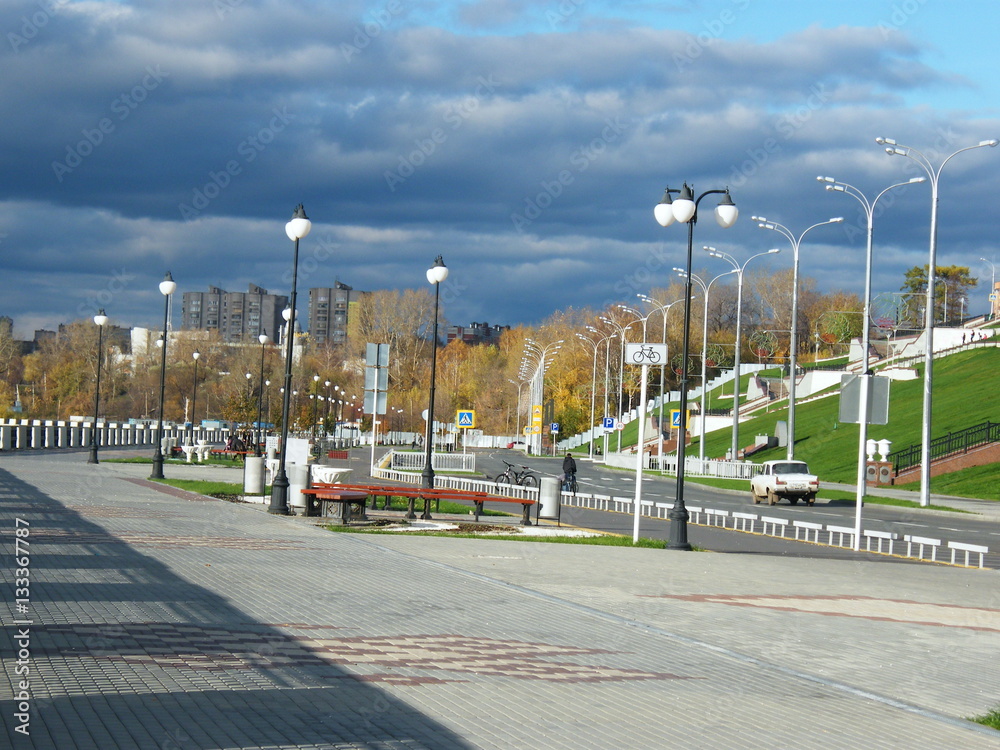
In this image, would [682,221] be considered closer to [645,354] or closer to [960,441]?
[645,354]

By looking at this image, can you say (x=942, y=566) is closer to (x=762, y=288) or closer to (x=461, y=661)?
(x=461, y=661)

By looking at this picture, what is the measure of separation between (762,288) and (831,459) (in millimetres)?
88117

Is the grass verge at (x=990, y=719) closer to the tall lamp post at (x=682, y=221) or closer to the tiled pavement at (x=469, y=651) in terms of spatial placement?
the tiled pavement at (x=469, y=651)

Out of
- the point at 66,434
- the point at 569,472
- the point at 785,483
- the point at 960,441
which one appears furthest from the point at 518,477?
the point at 66,434

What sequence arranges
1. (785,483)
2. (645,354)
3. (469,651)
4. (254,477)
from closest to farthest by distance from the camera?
1. (469,651)
2. (645,354)
3. (254,477)
4. (785,483)

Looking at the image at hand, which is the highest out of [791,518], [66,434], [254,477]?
[254,477]

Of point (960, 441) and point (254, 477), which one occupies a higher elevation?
point (960, 441)

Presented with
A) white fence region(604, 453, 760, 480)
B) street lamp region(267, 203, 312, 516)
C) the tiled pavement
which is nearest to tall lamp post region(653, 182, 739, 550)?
the tiled pavement

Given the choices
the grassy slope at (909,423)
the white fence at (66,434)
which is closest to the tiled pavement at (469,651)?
the grassy slope at (909,423)

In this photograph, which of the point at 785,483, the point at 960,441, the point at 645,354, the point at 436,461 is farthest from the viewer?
the point at 436,461

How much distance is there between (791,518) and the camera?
1270 inches

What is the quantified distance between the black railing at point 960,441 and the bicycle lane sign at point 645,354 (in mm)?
36287

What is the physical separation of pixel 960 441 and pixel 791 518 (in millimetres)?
25104

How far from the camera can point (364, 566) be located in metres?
14.7
